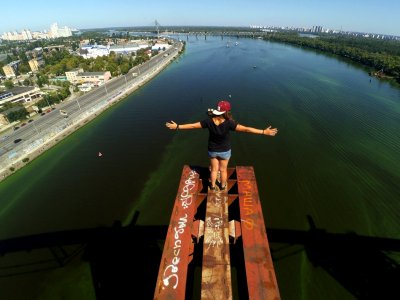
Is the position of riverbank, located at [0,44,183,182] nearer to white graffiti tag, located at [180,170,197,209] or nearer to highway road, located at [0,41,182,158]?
highway road, located at [0,41,182,158]

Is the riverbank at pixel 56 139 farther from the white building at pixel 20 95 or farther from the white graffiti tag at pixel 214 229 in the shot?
the white graffiti tag at pixel 214 229

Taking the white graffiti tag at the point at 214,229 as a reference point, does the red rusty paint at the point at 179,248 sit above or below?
below

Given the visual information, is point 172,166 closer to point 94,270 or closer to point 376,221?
point 94,270

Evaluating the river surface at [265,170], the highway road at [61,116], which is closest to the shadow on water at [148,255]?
the river surface at [265,170]

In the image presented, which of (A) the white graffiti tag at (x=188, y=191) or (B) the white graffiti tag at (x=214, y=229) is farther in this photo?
(A) the white graffiti tag at (x=188, y=191)

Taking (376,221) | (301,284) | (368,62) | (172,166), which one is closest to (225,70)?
(368,62)

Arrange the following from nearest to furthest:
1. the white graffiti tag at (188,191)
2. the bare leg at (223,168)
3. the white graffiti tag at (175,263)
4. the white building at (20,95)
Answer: the white graffiti tag at (175,263)
the bare leg at (223,168)
the white graffiti tag at (188,191)
the white building at (20,95)
